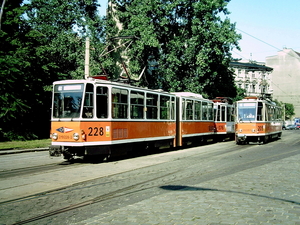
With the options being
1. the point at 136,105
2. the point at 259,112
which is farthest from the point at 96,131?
the point at 259,112

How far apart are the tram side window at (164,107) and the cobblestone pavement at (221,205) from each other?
31.0 feet

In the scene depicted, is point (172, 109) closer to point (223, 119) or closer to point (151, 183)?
point (223, 119)

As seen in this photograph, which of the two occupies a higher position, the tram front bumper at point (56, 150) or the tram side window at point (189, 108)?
the tram side window at point (189, 108)

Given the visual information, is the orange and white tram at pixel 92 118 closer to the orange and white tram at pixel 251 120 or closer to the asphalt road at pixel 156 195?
the asphalt road at pixel 156 195

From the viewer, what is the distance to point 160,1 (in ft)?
112

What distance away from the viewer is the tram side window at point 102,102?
1400cm

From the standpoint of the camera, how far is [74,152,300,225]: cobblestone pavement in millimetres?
5727

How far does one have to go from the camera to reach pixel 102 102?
557 inches

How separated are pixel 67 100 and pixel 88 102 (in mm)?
831

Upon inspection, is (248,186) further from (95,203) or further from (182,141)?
(182,141)

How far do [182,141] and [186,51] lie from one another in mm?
13455

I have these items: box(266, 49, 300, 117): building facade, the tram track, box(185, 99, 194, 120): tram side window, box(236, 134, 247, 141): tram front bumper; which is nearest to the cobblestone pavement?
the tram track

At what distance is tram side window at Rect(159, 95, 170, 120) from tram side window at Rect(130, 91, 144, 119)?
218 centimetres

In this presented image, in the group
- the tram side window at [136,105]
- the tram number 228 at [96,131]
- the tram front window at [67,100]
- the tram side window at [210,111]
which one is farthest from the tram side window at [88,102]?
the tram side window at [210,111]
